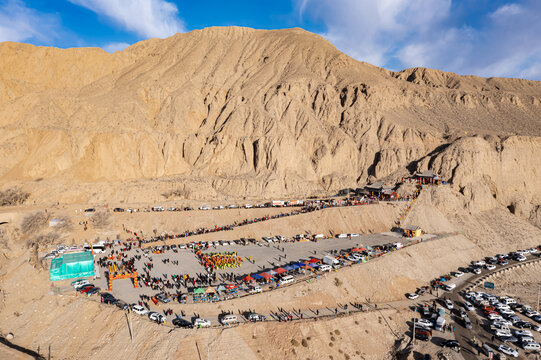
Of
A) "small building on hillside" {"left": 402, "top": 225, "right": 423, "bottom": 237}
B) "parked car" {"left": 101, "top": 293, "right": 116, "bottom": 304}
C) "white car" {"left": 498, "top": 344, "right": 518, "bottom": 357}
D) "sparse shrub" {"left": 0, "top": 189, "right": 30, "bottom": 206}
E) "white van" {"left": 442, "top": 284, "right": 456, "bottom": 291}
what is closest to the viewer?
"white car" {"left": 498, "top": 344, "right": 518, "bottom": 357}

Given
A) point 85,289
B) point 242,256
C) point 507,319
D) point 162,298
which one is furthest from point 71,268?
point 507,319

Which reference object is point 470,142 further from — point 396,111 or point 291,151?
point 291,151

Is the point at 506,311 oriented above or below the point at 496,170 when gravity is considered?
below

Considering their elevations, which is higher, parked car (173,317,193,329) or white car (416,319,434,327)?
parked car (173,317,193,329)

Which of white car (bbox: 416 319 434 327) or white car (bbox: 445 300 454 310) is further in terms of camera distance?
white car (bbox: 445 300 454 310)

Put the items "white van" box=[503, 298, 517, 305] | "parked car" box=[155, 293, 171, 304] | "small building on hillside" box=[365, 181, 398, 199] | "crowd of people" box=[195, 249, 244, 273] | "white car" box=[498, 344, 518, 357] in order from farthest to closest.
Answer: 1. "small building on hillside" box=[365, 181, 398, 199]
2. "white van" box=[503, 298, 517, 305]
3. "crowd of people" box=[195, 249, 244, 273]
4. "parked car" box=[155, 293, 171, 304]
5. "white car" box=[498, 344, 518, 357]

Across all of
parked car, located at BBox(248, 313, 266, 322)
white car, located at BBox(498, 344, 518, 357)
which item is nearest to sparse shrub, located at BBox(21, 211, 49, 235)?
parked car, located at BBox(248, 313, 266, 322)

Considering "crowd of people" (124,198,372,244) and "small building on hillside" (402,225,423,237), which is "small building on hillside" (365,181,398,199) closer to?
"crowd of people" (124,198,372,244)

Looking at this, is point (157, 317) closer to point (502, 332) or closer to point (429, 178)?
point (502, 332)
